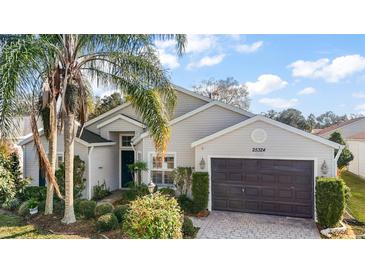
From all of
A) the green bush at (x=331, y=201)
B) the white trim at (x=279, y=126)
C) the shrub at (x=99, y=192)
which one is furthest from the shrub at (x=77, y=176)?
the green bush at (x=331, y=201)

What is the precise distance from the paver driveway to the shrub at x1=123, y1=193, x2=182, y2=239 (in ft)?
4.49

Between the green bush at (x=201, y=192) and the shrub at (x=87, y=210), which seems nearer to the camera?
the shrub at (x=87, y=210)

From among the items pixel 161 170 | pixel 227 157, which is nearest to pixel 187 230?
pixel 227 157

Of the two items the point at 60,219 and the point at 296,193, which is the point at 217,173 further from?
the point at 60,219

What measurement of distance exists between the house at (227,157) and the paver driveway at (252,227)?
0.32 metres

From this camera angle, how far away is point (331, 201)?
761 cm

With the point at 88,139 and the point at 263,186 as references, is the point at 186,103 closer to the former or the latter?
the point at 88,139

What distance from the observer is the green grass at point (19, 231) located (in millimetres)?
7013

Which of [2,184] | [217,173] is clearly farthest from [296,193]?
[2,184]

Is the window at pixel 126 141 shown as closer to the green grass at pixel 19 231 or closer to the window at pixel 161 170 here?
the window at pixel 161 170

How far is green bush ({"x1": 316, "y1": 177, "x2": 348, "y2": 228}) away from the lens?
7.54 metres
